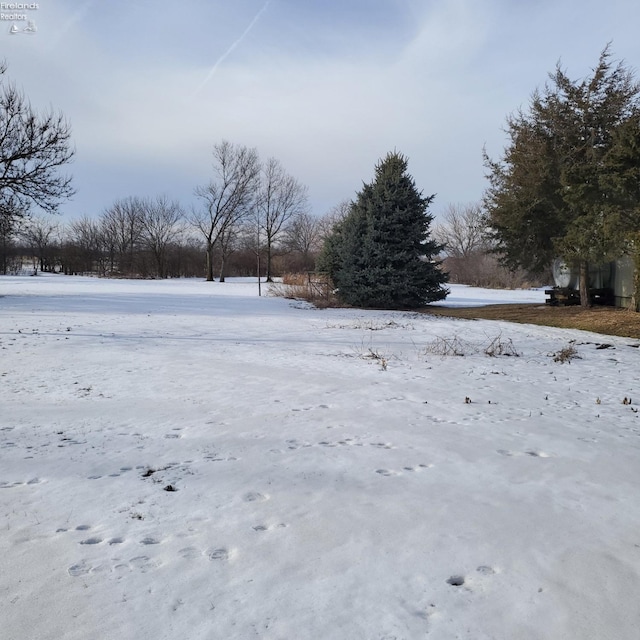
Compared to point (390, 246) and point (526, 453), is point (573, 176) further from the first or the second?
point (526, 453)

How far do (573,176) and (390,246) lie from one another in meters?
6.69

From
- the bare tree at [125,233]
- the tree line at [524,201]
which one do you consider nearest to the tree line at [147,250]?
the bare tree at [125,233]

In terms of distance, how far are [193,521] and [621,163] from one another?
51.2 ft

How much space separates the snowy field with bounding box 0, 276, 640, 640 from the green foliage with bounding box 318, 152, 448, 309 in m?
12.3

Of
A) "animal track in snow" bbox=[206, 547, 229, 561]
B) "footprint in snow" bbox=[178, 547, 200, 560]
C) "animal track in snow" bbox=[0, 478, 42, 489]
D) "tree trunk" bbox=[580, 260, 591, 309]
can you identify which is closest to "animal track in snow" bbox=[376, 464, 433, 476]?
"animal track in snow" bbox=[206, 547, 229, 561]

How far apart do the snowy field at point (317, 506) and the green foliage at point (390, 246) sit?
12.3 meters

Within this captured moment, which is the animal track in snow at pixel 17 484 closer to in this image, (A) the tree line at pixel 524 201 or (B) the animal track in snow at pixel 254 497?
(B) the animal track in snow at pixel 254 497

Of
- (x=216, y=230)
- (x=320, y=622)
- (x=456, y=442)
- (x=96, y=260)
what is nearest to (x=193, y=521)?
(x=320, y=622)

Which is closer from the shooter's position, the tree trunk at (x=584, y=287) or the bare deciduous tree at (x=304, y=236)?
the tree trunk at (x=584, y=287)

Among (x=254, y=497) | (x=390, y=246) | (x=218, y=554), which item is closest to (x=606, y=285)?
(x=390, y=246)

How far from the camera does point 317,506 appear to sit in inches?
113

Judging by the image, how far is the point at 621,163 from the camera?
13.5 metres

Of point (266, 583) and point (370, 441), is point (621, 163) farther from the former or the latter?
point (266, 583)

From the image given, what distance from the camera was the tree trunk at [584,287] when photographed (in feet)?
55.5
